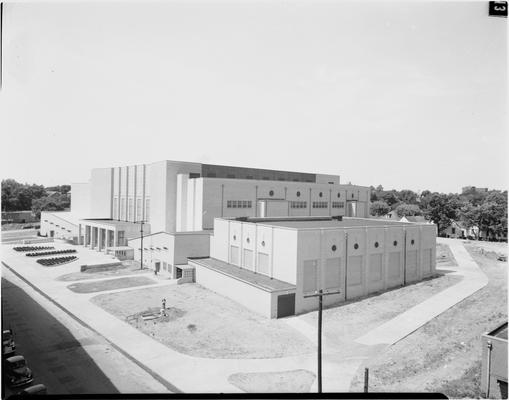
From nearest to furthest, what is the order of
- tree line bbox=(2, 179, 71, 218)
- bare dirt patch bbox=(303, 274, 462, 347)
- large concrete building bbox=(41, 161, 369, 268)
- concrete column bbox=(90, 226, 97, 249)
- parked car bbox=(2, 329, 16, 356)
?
parked car bbox=(2, 329, 16, 356) < bare dirt patch bbox=(303, 274, 462, 347) < large concrete building bbox=(41, 161, 369, 268) < concrete column bbox=(90, 226, 97, 249) < tree line bbox=(2, 179, 71, 218)

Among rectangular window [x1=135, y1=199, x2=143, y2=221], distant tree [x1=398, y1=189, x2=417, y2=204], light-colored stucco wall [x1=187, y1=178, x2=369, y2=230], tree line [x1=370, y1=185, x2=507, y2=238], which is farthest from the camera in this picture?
distant tree [x1=398, y1=189, x2=417, y2=204]

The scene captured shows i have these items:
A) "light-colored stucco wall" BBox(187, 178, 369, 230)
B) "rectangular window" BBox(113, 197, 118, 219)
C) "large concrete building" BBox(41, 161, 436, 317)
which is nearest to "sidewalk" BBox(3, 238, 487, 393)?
"large concrete building" BBox(41, 161, 436, 317)

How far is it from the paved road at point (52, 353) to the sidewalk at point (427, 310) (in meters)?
15.3

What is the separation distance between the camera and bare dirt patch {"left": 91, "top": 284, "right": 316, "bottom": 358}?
19969 millimetres

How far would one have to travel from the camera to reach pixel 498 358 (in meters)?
15.0

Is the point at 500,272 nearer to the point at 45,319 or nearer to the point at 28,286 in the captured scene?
the point at 45,319

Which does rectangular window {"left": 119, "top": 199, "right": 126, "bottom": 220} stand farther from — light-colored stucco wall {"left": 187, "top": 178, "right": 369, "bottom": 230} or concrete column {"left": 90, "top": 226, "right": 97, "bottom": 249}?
light-colored stucco wall {"left": 187, "top": 178, "right": 369, "bottom": 230}

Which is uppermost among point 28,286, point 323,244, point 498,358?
point 323,244

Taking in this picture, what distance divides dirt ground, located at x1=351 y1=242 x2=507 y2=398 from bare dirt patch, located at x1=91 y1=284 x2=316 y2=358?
4440mm

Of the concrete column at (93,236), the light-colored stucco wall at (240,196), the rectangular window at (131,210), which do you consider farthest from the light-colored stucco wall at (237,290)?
the concrete column at (93,236)

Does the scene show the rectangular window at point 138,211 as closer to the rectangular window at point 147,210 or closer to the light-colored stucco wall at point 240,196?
the rectangular window at point 147,210

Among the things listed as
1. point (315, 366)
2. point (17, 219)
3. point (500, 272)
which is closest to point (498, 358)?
point (315, 366)

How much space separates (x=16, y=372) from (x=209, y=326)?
1110 centimetres

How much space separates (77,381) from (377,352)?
52.7ft
